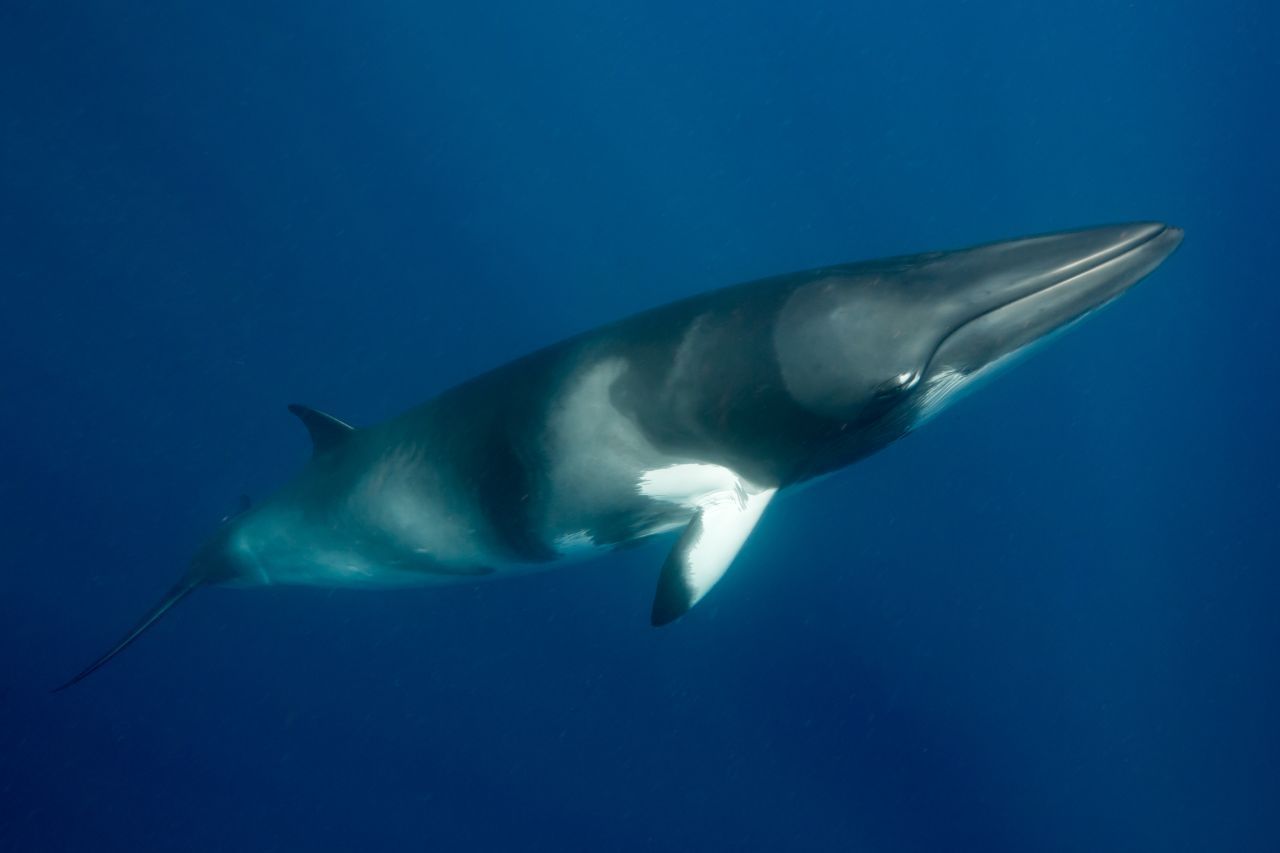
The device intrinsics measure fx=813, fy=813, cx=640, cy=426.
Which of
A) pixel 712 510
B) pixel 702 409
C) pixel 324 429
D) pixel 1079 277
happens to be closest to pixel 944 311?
pixel 1079 277

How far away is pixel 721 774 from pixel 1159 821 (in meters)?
8.63

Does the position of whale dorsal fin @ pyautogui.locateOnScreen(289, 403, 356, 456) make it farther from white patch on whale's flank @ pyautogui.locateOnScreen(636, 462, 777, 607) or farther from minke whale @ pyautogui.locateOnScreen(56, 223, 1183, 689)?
white patch on whale's flank @ pyautogui.locateOnScreen(636, 462, 777, 607)

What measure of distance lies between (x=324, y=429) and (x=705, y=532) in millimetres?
4482

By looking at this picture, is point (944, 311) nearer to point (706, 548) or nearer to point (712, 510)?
point (712, 510)

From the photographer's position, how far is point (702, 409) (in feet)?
18.4

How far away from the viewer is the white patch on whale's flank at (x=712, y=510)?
5926 millimetres

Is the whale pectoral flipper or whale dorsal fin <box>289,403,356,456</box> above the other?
whale dorsal fin <box>289,403,356,456</box>

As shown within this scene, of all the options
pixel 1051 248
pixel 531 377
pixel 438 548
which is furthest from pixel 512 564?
pixel 1051 248

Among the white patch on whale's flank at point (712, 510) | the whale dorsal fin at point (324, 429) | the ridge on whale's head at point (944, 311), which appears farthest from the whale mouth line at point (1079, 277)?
the whale dorsal fin at point (324, 429)

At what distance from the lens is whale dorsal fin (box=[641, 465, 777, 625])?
5875mm

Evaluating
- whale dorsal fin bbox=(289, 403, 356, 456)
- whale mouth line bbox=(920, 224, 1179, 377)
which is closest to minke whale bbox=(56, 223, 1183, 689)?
whale mouth line bbox=(920, 224, 1179, 377)

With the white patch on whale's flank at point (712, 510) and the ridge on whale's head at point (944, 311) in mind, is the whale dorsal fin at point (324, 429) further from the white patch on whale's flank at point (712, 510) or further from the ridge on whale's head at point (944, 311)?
the ridge on whale's head at point (944, 311)

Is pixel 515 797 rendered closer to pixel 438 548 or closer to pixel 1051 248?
pixel 438 548

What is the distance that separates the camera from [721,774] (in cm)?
1380
